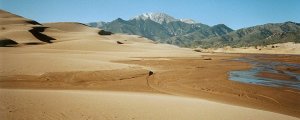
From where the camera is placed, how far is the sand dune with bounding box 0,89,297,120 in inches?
400

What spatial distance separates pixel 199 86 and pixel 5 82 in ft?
44.1

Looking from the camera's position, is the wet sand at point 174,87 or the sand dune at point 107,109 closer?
the sand dune at point 107,109

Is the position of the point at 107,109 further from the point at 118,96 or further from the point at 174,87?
the point at 174,87

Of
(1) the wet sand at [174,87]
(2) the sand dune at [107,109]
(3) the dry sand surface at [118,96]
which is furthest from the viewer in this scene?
(1) the wet sand at [174,87]

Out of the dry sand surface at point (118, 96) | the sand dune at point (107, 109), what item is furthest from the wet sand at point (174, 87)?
the sand dune at point (107, 109)

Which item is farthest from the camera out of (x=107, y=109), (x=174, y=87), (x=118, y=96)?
(x=174, y=87)

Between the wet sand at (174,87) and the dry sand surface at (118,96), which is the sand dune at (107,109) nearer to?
the dry sand surface at (118,96)

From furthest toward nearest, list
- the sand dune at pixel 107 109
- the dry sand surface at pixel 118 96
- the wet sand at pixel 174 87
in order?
the wet sand at pixel 174 87 → the dry sand surface at pixel 118 96 → the sand dune at pixel 107 109

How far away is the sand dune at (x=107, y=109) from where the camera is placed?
10164 millimetres

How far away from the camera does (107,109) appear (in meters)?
11.4

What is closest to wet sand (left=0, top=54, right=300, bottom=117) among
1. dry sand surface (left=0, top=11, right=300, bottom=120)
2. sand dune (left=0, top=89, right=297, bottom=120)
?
dry sand surface (left=0, top=11, right=300, bottom=120)

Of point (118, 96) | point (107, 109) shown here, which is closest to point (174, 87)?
point (118, 96)

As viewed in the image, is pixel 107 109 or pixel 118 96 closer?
pixel 107 109

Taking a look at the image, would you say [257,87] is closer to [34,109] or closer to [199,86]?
[199,86]
